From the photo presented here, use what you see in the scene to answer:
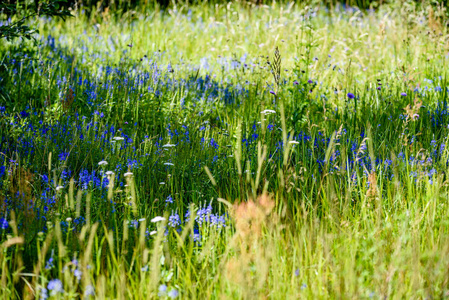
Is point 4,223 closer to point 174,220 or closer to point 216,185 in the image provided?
point 174,220

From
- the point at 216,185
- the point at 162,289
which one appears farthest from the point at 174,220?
the point at 162,289

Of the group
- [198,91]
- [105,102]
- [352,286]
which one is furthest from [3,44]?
[352,286]

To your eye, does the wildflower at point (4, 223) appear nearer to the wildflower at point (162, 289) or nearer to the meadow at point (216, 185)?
the meadow at point (216, 185)

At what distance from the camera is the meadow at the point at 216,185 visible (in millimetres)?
1566

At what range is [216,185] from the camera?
2.42 metres

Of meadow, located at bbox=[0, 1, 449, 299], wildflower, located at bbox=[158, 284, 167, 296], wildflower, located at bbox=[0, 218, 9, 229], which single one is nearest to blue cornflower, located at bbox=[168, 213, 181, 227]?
meadow, located at bbox=[0, 1, 449, 299]

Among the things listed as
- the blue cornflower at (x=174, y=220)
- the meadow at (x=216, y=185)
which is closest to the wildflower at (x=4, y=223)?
the meadow at (x=216, y=185)

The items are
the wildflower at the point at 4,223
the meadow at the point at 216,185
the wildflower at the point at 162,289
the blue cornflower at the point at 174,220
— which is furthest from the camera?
the blue cornflower at the point at 174,220

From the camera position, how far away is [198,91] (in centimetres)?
407

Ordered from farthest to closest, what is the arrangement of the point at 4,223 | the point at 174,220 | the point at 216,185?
1. the point at 216,185
2. the point at 174,220
3. the point at 4,223

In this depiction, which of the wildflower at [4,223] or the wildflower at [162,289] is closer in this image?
the wildflower at [162,289]

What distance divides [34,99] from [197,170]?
1.88 m

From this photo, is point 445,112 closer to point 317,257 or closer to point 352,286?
point 317,257

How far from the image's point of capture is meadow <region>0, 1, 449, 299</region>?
1566 mm
